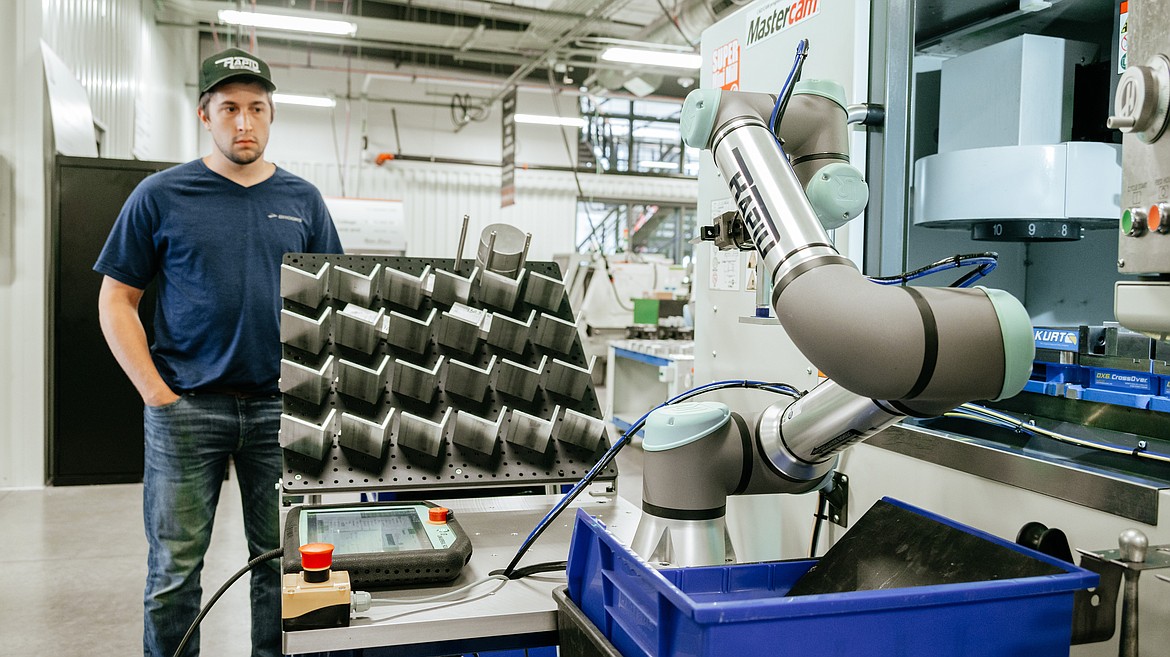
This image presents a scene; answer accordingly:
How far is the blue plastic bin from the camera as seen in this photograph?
26.2 inches

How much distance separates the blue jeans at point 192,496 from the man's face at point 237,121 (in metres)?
0.52

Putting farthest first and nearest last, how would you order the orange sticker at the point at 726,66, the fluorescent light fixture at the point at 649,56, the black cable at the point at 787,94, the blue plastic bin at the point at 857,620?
the fluorescent light fixture at the point at 649,56
the orange sticker at the point at 726,66
the black cable at the point at 787,94
the blue plastic bin at the point at 857,620

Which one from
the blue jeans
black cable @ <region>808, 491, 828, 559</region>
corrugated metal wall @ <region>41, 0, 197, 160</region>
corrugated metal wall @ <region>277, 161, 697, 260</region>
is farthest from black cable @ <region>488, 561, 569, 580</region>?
corrugated metal wall @ <region>277, 161, 697, 260</region>

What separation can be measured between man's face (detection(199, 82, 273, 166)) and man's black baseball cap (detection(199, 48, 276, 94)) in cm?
2

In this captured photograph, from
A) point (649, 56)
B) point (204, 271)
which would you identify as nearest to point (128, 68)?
point (649, 56)

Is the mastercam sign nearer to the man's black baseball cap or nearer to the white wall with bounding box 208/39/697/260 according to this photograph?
the man's black baseball cap

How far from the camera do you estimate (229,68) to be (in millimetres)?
1800

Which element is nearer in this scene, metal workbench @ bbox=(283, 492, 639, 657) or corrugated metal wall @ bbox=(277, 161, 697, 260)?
metal workbench @ bbox=(283, 492, 639, 657)

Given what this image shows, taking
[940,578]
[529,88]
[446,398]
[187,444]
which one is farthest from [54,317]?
[529,88]

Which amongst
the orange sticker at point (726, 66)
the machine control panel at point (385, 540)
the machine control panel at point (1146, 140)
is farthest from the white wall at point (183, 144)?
the machine control panel at point (1146, 140)

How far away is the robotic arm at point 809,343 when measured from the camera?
0.67 metres

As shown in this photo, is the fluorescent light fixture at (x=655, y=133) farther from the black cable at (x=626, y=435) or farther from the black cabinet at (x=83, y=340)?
the black cable at (x=626, y=435)

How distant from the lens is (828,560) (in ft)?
3.14

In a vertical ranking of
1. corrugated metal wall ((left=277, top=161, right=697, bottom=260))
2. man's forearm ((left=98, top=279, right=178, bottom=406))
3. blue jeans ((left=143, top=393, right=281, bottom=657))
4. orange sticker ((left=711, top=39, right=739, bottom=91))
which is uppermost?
corrugated metal wall ((left=277, top=161, right=697, bottom=260))
